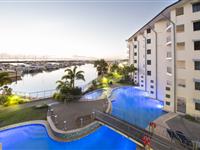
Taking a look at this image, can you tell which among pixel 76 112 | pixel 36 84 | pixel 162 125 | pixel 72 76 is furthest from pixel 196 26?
pixel 36 84

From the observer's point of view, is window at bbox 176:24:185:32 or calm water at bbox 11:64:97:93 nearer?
window at bbox 176:24:185:32

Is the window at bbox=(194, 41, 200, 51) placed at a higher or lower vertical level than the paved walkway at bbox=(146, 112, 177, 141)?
higher

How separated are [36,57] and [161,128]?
13861 centimetres

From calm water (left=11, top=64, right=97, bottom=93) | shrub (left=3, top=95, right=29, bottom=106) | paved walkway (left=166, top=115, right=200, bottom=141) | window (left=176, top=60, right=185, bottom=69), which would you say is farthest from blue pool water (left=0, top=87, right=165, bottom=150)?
calm water (left=11, top=64, right=97, bottom=93)

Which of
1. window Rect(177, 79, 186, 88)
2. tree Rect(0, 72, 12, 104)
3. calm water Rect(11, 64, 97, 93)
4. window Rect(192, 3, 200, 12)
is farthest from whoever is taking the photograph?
calm water Rect(11, 64, 97, 93)

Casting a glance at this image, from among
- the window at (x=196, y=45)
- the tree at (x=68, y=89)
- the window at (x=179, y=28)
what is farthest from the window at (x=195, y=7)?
the tree at (x=68, y=89)

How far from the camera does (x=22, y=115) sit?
54.6 ft

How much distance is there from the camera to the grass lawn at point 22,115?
1557 centimetres

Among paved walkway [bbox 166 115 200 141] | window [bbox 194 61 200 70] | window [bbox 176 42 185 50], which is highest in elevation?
window [bbox 176 42 185 50]

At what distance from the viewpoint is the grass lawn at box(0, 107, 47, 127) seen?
15570mm

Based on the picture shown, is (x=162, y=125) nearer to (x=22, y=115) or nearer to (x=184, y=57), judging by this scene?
(x=184, y=57)

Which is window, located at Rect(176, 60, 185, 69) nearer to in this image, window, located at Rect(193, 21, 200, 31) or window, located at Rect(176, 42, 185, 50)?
window, located at Rect(176, 42, 185, 50)

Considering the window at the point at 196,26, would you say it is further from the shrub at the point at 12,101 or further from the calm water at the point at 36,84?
the shrub at the point at 12,101

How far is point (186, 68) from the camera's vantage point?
646 inches
